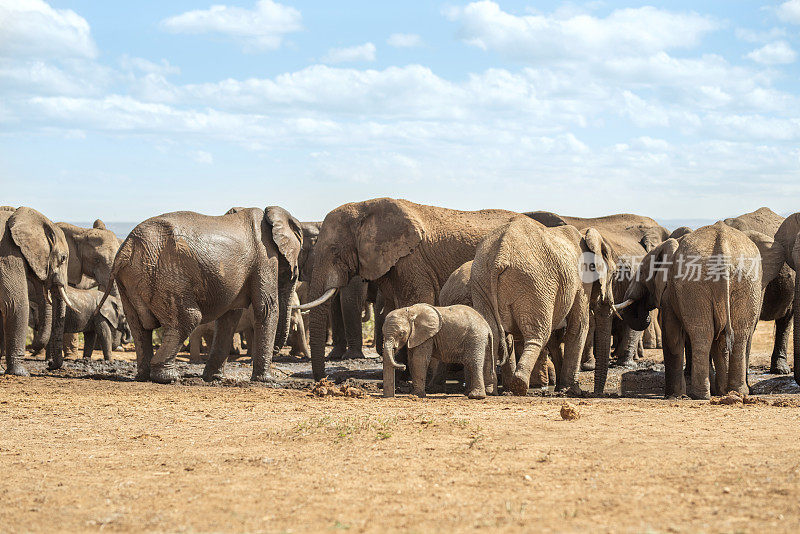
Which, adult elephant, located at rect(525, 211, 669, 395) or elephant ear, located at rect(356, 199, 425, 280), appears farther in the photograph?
elephant ear, located at rect(356, 199, 425, 280)

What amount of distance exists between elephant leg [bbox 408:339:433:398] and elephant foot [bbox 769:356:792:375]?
7.95m

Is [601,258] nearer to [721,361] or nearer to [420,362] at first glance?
[721,361]

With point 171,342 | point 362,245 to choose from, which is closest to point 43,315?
point 171,342

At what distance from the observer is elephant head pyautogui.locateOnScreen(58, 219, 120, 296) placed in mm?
22438

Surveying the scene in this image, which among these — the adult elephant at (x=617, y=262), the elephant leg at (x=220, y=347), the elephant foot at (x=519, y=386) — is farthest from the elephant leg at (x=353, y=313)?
the elephant foot at (x=519, y=386)

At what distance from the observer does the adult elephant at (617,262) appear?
13.7 m

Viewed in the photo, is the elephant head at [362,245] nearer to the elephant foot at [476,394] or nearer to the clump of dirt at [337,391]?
the clump of dirt at [337,391]

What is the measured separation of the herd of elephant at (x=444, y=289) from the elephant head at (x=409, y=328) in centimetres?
2

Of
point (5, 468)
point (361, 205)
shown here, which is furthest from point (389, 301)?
point (5, 468)

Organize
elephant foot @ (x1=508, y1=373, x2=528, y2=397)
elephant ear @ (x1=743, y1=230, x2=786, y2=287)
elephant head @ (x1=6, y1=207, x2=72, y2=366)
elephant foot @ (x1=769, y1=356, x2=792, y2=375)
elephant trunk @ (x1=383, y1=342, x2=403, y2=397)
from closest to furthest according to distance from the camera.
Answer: elephant trunk @ (x1=383, y1=342, x2=403, y2=397) < elephant foot @ (x1=508, y1=373, x2=528, y2=397) < elephant head @ (x1=6, y1=207, x2=72, y2=366) < elephant ear @ (x1=743, y1=230, x2=786, y2=287) < elephant foot @ (x1=769, y1=356, x2=792, y2=375)

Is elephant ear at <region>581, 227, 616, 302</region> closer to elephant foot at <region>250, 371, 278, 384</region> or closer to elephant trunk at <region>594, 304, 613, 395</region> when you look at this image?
elephant trunk at <region>594, 304, 613, 395</region>

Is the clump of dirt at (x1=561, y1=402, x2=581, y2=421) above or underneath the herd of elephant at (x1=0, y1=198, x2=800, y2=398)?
underneath

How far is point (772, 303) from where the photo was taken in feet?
53.7

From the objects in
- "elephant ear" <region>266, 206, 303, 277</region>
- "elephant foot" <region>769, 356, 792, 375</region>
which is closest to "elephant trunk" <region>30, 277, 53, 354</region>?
"elephant ear" <region>266, 206, 303, 277</region>
